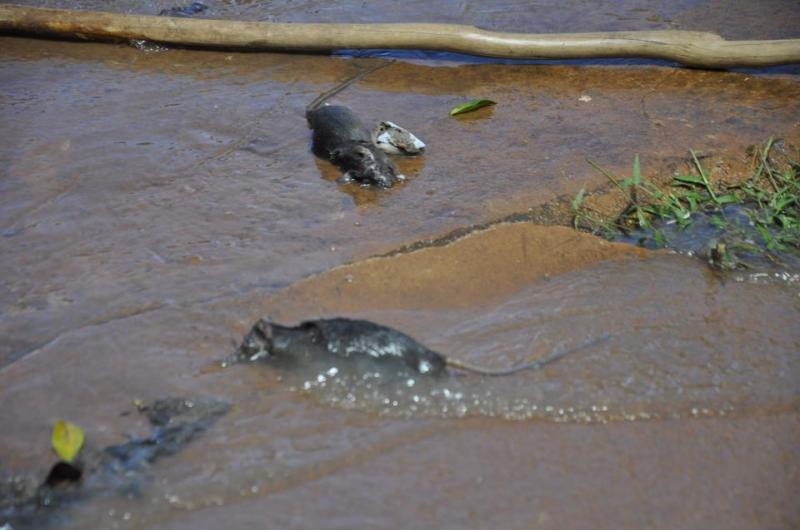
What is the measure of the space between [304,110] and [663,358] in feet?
9.10

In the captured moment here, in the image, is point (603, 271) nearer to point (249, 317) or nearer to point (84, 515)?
point (249, 317)

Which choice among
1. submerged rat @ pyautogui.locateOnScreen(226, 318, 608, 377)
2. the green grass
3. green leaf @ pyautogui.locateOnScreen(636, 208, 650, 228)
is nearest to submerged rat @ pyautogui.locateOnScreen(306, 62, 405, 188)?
the green grass

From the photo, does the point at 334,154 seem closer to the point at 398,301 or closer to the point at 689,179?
the point at 398,301

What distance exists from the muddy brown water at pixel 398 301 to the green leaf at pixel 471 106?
7 centimetres

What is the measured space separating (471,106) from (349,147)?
97 cm

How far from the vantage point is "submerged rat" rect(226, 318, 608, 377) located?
10.6 feet

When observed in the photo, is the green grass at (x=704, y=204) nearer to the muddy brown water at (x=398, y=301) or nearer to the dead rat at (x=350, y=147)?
the muddy brown water at (x=398, y=301)

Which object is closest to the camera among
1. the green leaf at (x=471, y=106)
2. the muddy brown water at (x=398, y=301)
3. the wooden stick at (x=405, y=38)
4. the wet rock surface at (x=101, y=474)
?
the wet rock surface at (x=101, y=474)

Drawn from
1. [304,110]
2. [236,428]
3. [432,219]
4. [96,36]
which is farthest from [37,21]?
[236,428]

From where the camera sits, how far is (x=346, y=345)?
3.25 m

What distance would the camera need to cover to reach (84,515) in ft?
8.87

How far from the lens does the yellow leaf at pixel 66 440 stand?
9.35 ft

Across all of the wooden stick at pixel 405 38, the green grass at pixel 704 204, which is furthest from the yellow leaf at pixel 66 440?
the wooden stick at pixel 405 38

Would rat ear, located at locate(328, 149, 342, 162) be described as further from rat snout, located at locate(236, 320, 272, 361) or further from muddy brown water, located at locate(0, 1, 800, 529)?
rat snout, located at locate(236, 320, 272, 361)
